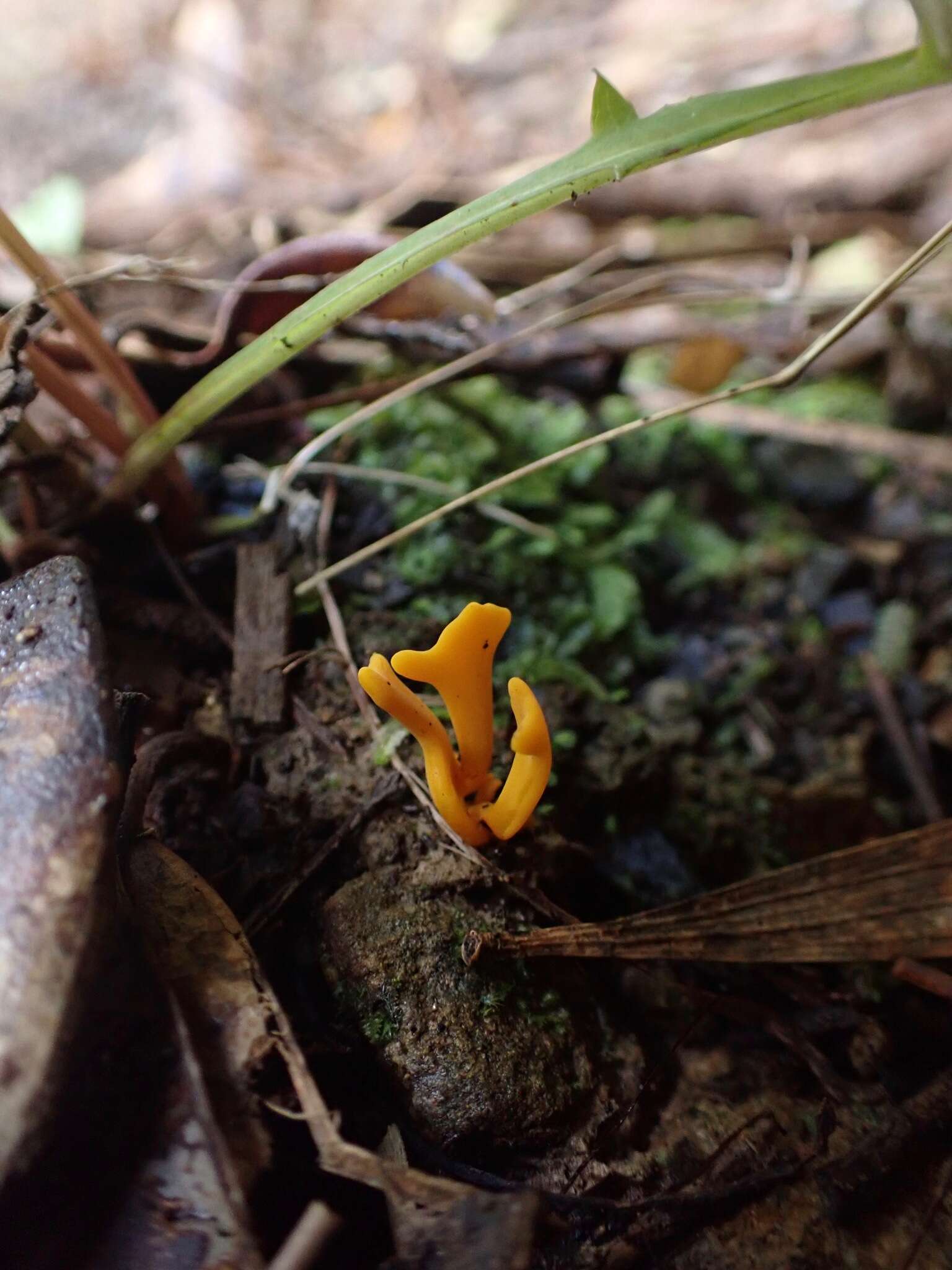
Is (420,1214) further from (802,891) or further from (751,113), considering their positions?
(751,113)

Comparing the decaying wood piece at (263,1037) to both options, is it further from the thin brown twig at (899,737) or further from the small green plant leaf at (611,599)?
the thin brown twig at (899,737)

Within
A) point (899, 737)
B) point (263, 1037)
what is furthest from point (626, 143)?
point (899, 737)

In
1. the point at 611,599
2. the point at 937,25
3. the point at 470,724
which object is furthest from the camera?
the point at 611,599

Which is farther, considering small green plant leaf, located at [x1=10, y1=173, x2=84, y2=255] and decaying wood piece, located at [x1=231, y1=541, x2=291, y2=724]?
small green plant leaf, located at [x1=10, y1=173, x2=84, y2=255]

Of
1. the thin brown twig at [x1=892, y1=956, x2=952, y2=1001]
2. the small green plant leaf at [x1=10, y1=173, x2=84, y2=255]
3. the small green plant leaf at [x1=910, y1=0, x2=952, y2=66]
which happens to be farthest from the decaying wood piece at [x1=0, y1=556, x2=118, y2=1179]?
the small green plant leaf at [x1=10, y1=173, x2=84, y2=255]

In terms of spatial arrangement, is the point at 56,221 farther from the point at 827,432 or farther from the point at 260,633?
the point at 827,432

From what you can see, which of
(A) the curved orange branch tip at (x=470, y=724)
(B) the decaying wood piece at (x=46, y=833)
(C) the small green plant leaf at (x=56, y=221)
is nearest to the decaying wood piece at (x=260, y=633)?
(A) the curved orange branch tip at (x=470, y=724)

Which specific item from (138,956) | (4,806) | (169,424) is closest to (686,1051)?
(138,956)

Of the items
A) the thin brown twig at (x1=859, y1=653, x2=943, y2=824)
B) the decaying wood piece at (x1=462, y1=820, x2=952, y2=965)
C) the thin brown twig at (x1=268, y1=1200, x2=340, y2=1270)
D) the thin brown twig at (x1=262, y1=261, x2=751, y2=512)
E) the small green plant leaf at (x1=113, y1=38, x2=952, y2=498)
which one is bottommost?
the thin brown twig at (x1=859, y1=653, x2=943, y2=824)

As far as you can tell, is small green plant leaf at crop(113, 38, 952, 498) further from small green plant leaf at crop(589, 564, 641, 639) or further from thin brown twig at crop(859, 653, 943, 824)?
thin brown twig at crop(859, 653, 943, 824)
